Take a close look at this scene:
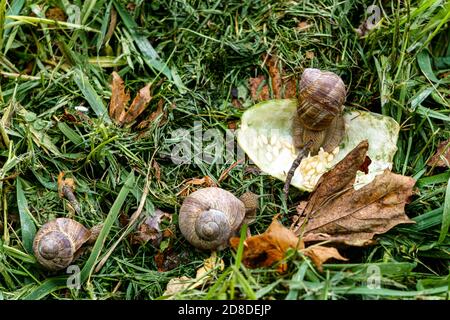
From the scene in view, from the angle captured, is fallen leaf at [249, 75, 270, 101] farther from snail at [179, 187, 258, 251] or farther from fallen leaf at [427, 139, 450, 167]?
fallen leaf at [427, 139, 450, 167]

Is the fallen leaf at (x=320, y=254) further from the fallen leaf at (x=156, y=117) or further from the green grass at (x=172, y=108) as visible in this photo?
the fallen leaf at (x=156, y=117)

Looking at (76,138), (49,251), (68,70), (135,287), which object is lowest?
(135,287)

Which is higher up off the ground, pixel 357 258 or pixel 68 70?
pixel 68 70

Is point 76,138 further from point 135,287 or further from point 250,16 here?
point 250,16

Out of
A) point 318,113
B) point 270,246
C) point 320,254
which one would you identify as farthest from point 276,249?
point 318,113

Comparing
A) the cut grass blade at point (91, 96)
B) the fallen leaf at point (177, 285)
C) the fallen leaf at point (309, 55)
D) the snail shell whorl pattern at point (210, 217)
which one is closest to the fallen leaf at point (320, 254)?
the snail shell whorl pattern at point (210, 217)
